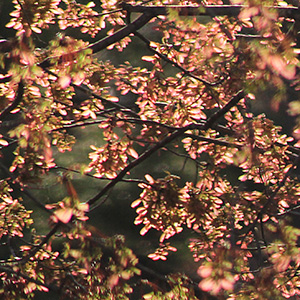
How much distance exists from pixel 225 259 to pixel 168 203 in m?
0.92

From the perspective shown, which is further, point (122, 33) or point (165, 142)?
point (165, 142)

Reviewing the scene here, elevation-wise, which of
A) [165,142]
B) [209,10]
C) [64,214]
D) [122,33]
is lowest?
[165,142]

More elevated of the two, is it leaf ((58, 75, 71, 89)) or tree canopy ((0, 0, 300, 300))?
leaf ((58, 75, 71, 89))

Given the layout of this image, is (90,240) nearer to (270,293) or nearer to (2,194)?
(270,293)

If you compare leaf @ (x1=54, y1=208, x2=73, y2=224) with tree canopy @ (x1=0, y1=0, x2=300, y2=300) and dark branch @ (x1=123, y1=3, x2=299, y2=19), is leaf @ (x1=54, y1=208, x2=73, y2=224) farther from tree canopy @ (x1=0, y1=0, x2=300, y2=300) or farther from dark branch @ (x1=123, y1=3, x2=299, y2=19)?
dark branch @ (x1=123, y1=3, x2=299, y2=19)

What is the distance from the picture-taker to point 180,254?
6.55 metres

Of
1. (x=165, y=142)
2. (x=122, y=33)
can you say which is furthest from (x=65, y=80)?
(x=165, y=142)

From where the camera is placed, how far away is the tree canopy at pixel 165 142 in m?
2.34

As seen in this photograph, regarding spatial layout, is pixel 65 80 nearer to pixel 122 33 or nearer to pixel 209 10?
pixel 122 33

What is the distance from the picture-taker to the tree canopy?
7.68 feet

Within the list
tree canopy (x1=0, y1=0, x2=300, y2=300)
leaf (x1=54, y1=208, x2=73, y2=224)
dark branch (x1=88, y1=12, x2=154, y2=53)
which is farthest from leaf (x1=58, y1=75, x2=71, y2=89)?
leaf (x1=54, y1=208, x2=73, y2=224)

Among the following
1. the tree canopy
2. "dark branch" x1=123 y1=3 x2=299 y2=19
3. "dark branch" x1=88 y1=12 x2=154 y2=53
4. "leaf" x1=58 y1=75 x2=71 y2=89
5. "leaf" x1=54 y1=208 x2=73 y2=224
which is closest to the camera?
"leaf" x1=54 y1=208 x2=73 y2=224

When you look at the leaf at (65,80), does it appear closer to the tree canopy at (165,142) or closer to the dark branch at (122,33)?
the tree canopy at (165,142)

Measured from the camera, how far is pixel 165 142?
3232mm
